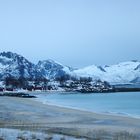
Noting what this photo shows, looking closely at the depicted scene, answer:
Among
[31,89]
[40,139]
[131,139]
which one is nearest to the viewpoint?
[40,139]

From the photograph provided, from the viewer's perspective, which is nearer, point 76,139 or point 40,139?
point 40,139

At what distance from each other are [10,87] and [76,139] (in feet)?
595

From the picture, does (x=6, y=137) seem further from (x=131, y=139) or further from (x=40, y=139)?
(x=131, y=139)

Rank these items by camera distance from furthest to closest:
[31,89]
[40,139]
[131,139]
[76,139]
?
[31,89], [131,139], [76,139], [40,139]

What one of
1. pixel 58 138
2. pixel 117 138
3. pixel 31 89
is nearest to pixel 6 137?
pixel 58 138

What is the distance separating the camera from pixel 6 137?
18969 millimetres

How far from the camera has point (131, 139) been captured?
21422 mm

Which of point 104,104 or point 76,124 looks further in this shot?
point 104,104

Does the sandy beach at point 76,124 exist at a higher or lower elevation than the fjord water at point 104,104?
lower

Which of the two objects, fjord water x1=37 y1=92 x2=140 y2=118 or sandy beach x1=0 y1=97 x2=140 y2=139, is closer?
sandy beach x1=0 y1=97 x2=140 y2=139

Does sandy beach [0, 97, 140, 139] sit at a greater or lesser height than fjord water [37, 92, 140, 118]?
lesser

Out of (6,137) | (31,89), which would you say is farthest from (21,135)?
(31,89)

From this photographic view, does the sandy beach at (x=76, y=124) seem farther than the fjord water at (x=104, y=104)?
No

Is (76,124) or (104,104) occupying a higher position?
(104,104)
